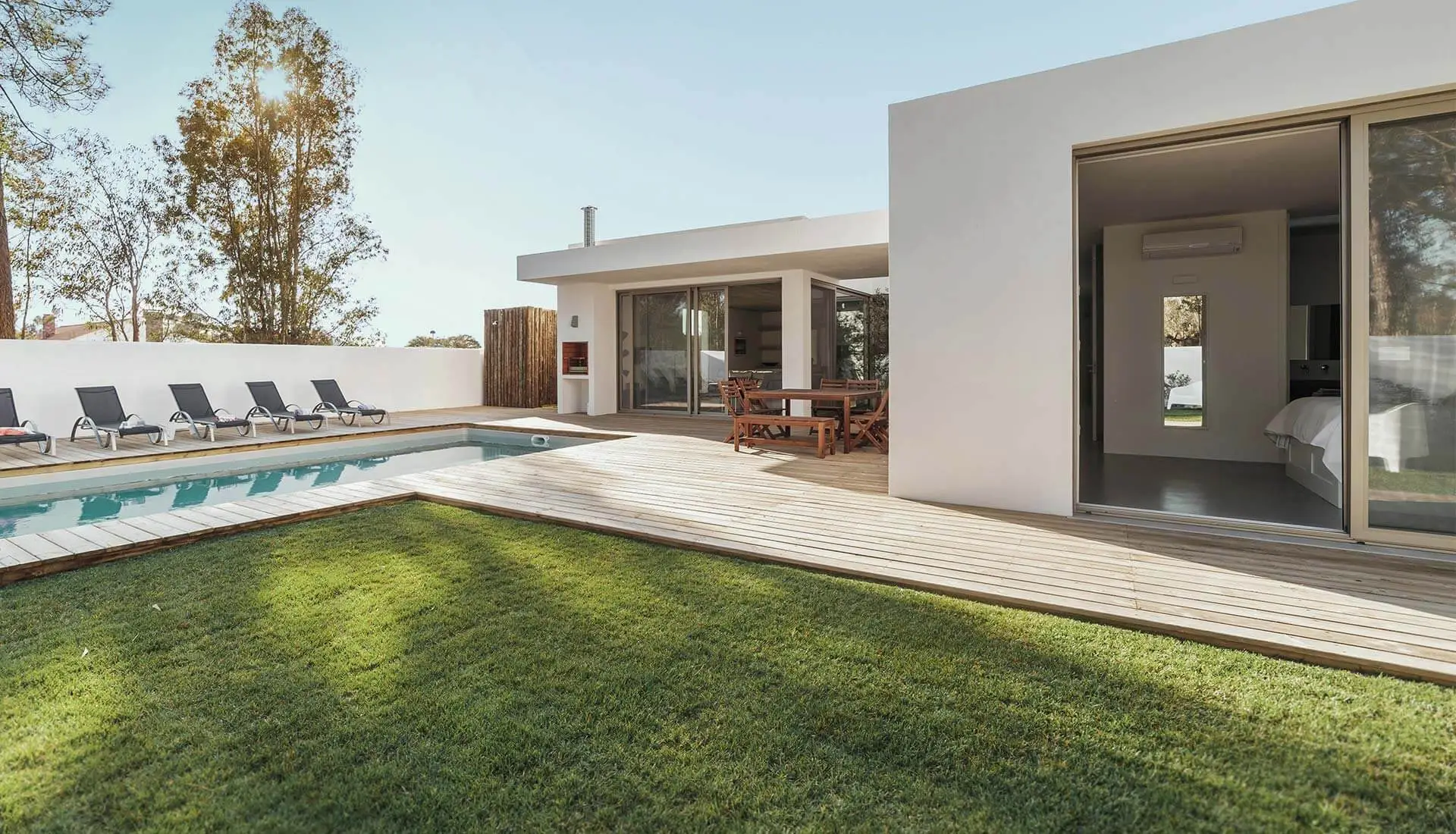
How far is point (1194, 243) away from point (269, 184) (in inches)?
667

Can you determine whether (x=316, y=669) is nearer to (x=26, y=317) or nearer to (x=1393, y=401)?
(x=1393, y=401)

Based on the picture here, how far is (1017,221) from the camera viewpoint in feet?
15.9

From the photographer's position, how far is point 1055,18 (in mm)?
10422

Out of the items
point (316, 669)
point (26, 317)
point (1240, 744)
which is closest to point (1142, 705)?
point (1240, 744)

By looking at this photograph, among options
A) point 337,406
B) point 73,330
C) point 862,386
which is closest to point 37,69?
point 73,330

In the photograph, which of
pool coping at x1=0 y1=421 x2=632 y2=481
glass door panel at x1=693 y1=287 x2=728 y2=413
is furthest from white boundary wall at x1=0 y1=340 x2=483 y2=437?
glass door panel at x1=693 y1=287 x2=728 y2=413

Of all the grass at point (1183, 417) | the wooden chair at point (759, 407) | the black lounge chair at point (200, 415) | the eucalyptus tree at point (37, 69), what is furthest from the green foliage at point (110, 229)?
the grass at point (1183, 417)

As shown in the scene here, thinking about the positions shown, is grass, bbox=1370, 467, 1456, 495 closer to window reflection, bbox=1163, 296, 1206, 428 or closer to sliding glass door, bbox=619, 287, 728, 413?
window reflection, bbox=1163, 296, 1206, 428

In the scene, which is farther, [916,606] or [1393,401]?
[1393,401]

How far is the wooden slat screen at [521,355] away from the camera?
594 inches

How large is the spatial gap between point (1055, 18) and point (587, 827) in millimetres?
12455

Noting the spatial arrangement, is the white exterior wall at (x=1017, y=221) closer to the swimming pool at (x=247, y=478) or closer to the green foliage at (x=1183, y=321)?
the green foliage at (x=1183, y=321)

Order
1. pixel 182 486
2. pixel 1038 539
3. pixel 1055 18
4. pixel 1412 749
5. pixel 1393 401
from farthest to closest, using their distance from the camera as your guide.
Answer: pixel 1055 18
pixel 182 486
pixel 1038 539
pixel 1393 401
pixel 1412 749

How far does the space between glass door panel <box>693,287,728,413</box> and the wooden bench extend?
10.7 ft
